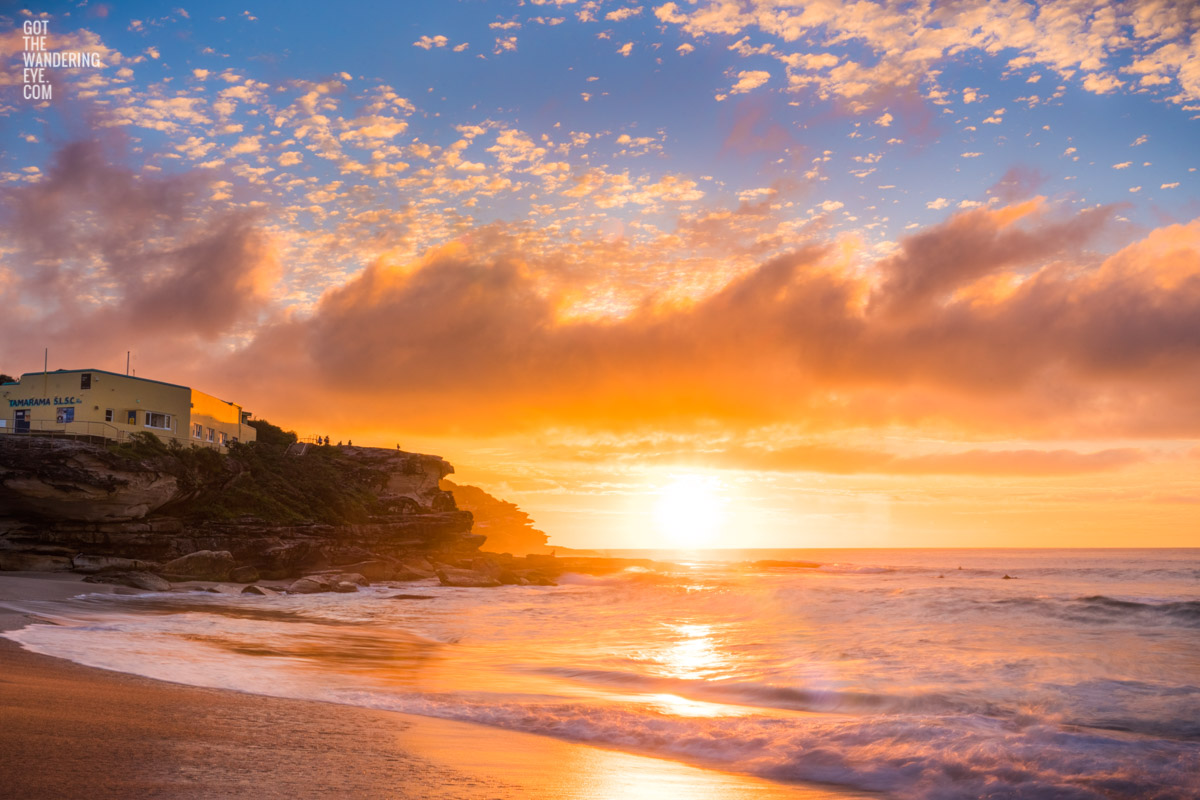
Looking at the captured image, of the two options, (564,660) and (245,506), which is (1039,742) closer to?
(564,660)

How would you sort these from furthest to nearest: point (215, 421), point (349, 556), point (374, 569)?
point (215, 421), point (349, 556), point (374, 569)

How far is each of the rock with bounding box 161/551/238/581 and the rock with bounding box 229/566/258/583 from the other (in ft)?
0.78

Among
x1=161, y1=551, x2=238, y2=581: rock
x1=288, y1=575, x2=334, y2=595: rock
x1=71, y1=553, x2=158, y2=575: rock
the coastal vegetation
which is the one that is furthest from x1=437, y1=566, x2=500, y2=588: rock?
x1=71, y1=553, x2=158, y2=575: rock

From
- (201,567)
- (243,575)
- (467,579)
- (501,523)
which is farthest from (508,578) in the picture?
(501,523)

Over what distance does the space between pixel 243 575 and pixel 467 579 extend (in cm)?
1352

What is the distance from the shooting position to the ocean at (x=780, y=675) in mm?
8438

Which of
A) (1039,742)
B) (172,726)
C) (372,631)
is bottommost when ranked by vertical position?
(372,631)

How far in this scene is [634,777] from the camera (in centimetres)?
707

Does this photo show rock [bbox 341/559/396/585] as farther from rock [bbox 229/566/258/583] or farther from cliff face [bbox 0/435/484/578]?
rock [bbox 229/566/258/583]

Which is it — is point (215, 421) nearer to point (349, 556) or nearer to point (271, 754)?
point (349, 556)

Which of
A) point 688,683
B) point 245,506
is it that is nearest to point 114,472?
point 245,506

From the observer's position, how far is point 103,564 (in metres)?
36.4

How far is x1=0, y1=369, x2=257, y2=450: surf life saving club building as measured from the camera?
144 feet

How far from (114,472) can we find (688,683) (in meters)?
36.7
